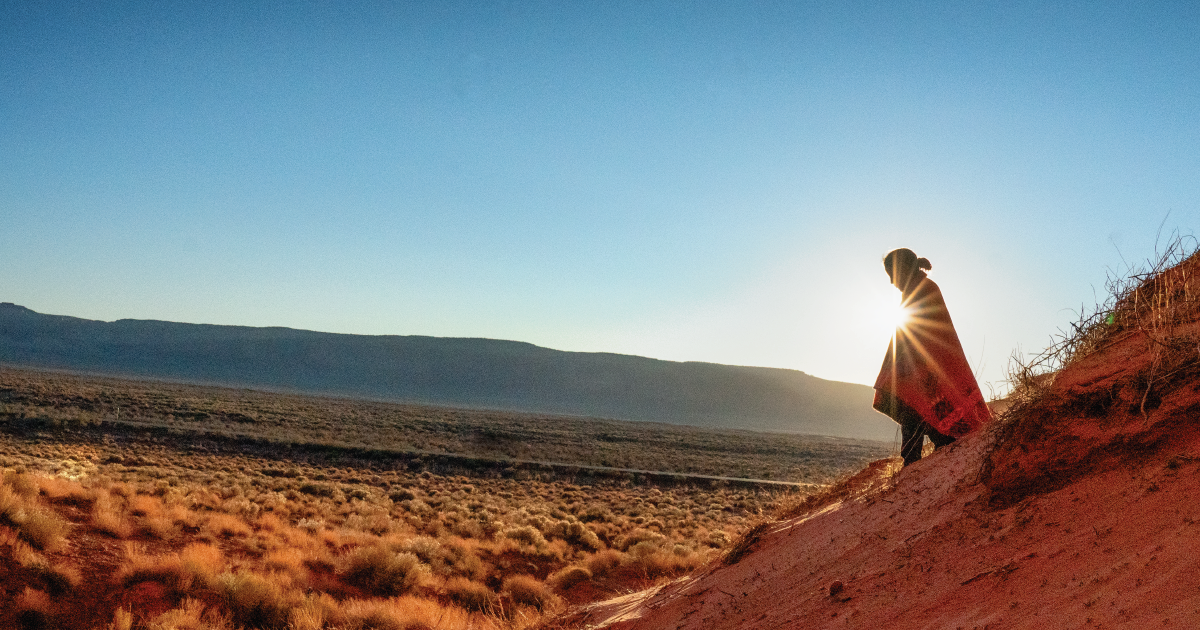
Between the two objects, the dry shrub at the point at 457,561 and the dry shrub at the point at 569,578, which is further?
the dry shrub at the point at 457,561

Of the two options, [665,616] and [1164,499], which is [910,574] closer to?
[1164,499]

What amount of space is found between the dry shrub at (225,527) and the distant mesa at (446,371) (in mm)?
97329

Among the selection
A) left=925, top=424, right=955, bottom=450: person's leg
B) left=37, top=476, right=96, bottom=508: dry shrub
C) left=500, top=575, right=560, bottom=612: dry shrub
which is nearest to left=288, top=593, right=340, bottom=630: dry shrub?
left=500, top=575, right=560, bottom=612: dry shrub

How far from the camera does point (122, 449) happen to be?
28922 millimetres

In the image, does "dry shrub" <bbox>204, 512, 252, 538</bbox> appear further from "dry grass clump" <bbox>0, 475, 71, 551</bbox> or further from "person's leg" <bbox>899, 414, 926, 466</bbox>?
"person's leg" <bbox>899, 414, 926, 466</bbox>

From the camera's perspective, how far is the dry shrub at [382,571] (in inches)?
401

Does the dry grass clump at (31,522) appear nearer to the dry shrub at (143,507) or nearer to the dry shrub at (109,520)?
the dry shrub at (109,520)

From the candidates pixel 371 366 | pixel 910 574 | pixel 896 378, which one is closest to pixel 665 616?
pixel 910 574

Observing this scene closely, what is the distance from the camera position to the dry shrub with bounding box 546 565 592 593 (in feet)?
37.2

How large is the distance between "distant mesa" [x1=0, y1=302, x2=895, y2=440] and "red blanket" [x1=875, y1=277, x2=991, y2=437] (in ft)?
345

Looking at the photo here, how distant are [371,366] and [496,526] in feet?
366

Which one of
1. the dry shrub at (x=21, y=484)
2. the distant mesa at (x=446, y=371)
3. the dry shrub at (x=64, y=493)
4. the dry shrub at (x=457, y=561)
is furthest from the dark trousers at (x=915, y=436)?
the distant mesa at (x=446, y=371)

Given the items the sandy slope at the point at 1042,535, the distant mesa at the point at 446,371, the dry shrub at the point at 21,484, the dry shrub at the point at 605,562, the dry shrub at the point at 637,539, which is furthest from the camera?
the distant mesa at the point at 446,371

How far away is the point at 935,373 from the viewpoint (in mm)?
5629
